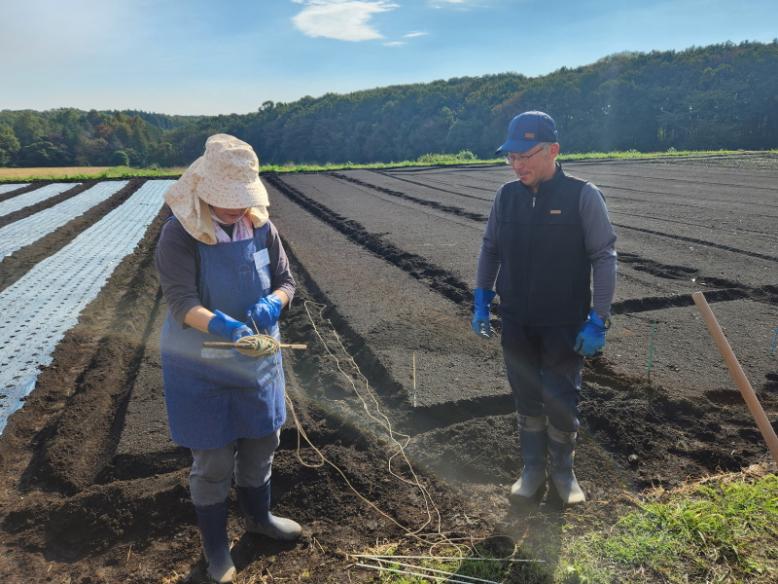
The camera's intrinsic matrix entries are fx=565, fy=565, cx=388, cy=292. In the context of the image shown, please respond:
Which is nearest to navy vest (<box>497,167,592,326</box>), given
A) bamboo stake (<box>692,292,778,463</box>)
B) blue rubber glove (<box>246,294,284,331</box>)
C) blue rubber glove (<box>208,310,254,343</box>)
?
bamboo stake (<box>692,292,778,463</box>)

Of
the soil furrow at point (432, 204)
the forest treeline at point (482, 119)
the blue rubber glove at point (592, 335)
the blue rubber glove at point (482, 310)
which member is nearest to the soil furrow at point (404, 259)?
the soil furrow at point (432, 204)

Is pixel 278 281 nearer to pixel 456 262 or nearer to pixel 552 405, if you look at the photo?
pixel 552 405

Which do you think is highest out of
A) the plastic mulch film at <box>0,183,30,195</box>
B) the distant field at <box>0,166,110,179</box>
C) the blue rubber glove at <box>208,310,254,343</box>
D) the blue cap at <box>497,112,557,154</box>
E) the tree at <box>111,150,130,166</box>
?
the tree at <box>111,150,130,166</box>

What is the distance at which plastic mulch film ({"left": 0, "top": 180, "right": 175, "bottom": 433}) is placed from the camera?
459 centimetres

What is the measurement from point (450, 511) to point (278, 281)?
1474mm

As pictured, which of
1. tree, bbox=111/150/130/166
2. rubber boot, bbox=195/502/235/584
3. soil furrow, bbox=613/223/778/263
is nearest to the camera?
rubber boot, bbox=195/502/235/584

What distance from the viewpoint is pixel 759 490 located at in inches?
111

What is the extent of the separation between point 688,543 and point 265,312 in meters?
2.12

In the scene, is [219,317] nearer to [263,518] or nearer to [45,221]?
[263,518]

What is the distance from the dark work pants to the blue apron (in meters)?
1.29

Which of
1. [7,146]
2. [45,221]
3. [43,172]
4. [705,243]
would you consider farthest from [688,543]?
[7,146]

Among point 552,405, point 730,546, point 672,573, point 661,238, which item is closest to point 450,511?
point 552,405

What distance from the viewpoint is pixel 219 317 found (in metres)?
2.08

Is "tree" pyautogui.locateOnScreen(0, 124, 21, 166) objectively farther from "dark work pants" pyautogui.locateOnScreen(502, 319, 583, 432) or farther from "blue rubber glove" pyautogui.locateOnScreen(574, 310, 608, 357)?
"blue rubber glove" pyautogui.locateOnScreen(574, 310, 608, 357)
